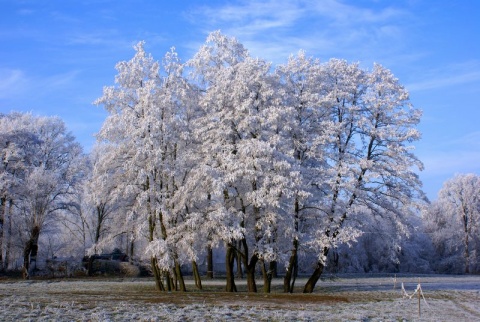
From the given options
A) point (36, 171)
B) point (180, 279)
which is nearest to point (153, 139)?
point (180, 279)

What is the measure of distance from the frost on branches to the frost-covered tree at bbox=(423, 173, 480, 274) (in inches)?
2022

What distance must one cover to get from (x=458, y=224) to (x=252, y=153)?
62189mm

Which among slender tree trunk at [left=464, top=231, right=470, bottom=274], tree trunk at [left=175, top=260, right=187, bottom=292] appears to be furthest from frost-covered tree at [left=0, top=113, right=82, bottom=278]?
slender tree trunk at [left=464, top=231, right=470, bottom=274]

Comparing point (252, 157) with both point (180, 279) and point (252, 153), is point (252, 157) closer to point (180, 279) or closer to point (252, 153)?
point (252, 153)

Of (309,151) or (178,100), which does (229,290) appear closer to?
(309,151)

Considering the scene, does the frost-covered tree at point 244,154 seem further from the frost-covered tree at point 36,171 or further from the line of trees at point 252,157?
the frost-covered tree at point 36,171

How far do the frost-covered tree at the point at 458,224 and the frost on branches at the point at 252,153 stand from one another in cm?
5135

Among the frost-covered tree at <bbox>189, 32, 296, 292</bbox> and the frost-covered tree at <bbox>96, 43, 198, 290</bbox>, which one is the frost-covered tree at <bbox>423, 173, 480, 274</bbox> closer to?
the frost-covered tree at <bbox>189, 32, 296, 292</bbox>

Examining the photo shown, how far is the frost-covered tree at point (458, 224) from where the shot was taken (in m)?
79.6

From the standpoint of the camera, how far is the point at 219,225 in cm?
3042

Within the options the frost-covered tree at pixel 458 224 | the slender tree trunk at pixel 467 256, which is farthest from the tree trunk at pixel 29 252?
the slender tree trunk at pixel 467 256

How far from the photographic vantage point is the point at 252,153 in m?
29.9

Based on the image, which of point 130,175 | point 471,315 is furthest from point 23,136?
point 471,315

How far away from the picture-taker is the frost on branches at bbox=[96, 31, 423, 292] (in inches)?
1212
